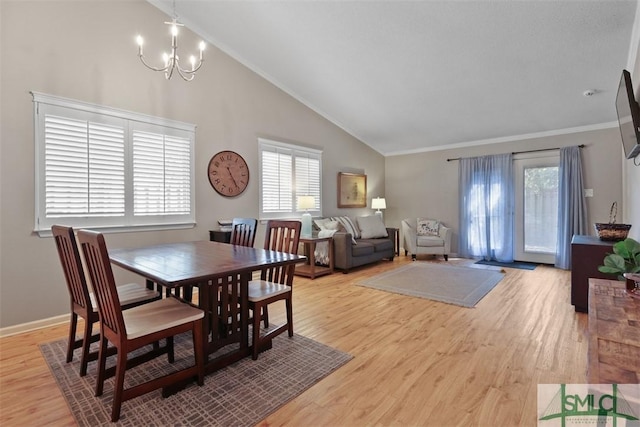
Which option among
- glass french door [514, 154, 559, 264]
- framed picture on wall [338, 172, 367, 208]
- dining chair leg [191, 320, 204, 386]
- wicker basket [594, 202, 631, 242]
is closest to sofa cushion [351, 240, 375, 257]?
framed picture on wall [338, 172, 367, 208]

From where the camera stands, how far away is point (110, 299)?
1546mm

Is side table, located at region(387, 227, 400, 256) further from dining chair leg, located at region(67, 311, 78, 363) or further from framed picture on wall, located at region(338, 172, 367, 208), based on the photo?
dining chair leg, located at region(67, 311, 78, 363)

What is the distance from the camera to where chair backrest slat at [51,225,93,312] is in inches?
69.6

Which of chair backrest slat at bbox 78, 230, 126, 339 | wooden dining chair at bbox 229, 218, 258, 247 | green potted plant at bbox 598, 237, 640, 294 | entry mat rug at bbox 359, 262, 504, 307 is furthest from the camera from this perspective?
entry mat rug at bbox 359, 262, 504, 307

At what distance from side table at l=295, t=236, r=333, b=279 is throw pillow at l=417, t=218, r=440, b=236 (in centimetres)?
247

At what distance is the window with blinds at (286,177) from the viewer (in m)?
4.84

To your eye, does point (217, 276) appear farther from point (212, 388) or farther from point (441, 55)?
point (441, 55)

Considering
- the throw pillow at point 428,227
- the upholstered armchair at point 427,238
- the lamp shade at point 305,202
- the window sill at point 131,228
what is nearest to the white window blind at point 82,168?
the window sill at point 131,228

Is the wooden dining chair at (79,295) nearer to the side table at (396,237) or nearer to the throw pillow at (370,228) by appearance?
the throw pillow at (370,228)

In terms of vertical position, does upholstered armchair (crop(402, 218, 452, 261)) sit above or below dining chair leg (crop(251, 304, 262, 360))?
above

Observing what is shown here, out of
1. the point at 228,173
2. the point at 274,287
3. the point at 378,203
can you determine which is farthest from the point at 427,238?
the point at 274,287

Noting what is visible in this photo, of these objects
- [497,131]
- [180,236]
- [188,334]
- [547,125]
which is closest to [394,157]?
[497,131]

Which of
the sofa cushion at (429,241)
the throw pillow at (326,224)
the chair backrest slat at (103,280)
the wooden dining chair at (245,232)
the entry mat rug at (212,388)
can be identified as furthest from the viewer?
the sofa cushion at (429,241)

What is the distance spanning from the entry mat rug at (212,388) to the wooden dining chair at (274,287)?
5.2 inches
